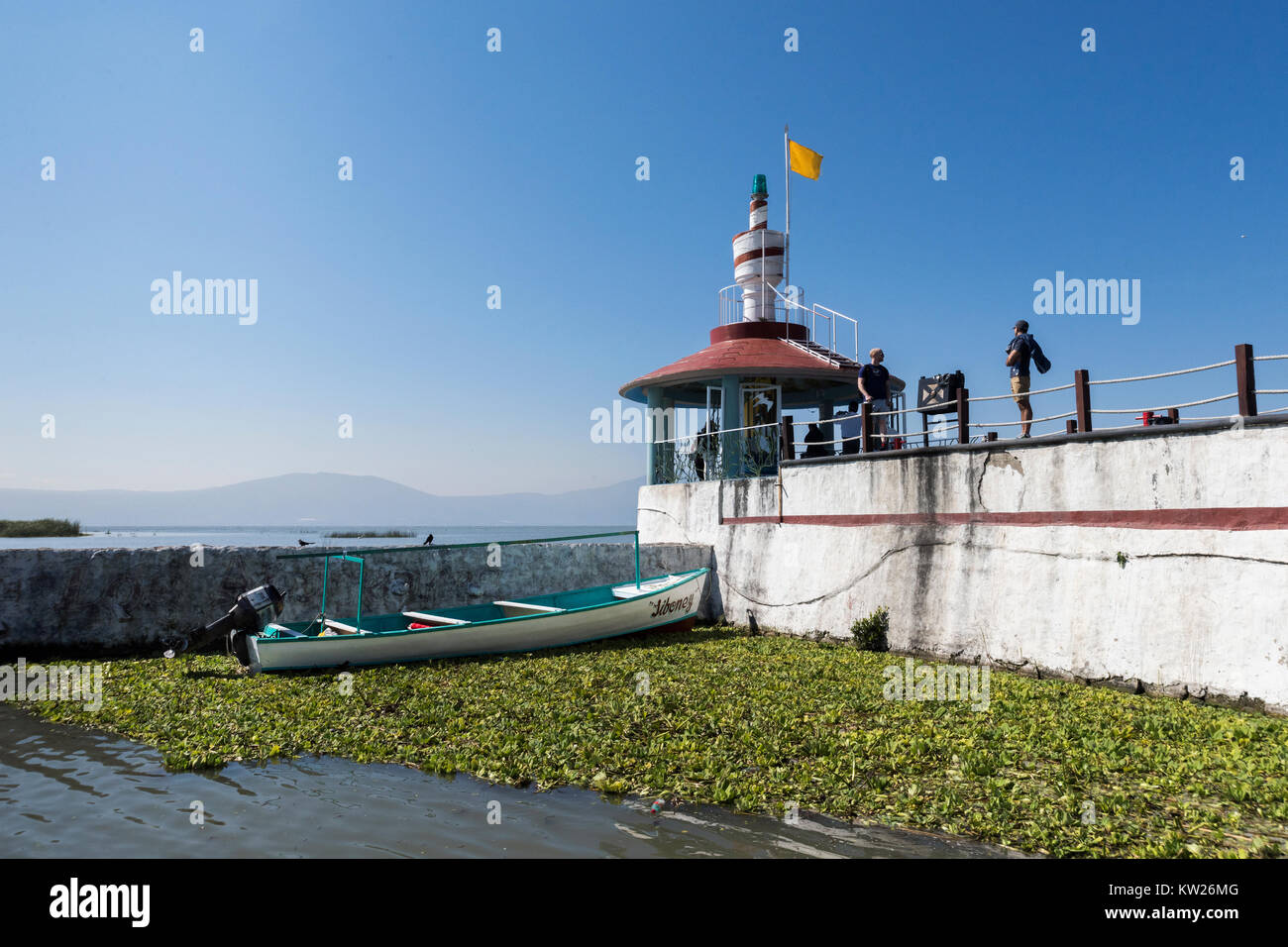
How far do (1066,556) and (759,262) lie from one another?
528 inches

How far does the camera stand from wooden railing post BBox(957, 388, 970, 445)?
12125mm

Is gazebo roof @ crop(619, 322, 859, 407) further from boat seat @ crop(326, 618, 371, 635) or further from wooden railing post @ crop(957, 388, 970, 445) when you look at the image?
boat seat @ crop(326, 618, 371, 635)

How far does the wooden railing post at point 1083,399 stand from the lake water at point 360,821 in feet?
22.8

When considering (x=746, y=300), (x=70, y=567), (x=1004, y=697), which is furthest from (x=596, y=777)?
(x=746, y=300)

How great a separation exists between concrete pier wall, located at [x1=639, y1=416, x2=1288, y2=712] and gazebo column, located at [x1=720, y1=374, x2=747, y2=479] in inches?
110

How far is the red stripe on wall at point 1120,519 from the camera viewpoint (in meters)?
8.49

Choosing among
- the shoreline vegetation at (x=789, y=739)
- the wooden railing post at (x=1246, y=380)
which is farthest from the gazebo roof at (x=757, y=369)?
the wooden railing post at (x=1246, y=380)

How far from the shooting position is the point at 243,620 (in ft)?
39.5

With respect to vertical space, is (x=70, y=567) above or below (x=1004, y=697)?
above

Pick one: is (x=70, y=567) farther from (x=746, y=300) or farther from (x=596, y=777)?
(x=746, y=300)

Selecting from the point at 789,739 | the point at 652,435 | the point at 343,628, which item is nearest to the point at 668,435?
the point at 652,435

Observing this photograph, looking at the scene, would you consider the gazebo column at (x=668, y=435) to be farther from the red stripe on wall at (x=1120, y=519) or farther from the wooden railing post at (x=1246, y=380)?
the wooden railing post at (x=1246, y=380)

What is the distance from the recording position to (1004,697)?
930 cm
